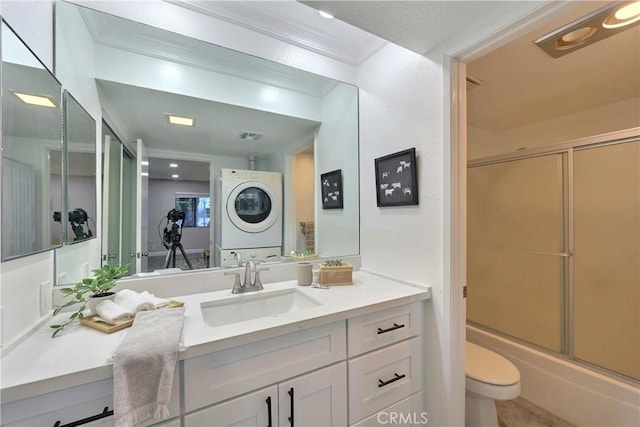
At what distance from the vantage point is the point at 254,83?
63.7 inches

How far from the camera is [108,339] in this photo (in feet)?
2.65

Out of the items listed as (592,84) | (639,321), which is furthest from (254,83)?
(639,321)

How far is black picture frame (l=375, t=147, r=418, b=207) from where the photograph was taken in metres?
1.39

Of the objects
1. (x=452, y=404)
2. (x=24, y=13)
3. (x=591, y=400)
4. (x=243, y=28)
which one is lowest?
(x=591, y=400)

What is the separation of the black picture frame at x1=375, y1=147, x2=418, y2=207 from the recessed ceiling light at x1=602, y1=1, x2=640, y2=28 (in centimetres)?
100

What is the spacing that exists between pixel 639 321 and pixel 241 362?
2432 mm

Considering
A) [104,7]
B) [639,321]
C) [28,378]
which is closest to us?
[28,378]

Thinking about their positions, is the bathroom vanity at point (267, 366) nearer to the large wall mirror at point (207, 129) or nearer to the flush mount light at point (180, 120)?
the large wall mirror at point (207, 129)

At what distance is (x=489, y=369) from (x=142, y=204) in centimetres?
212

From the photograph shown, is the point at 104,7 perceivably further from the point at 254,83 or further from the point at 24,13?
the point at 254,83

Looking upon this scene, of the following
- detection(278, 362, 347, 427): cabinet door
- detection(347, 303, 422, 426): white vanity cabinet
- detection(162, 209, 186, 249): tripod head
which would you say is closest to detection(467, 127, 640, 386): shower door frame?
detection(347, 303, 422, 426): white vanity cabinet

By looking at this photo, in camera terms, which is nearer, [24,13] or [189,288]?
[24,13]

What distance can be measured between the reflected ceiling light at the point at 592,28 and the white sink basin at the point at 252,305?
1.79 m

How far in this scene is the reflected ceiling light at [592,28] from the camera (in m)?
1.10
